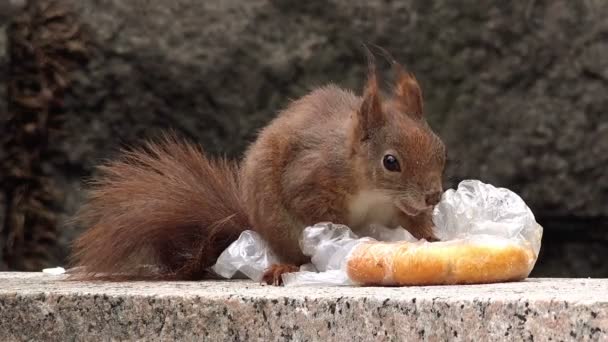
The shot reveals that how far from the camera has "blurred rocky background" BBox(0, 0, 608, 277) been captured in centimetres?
291

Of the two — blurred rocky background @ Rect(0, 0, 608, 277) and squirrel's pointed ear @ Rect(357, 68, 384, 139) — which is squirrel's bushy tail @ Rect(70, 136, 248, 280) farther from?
blurred rocky background @ Rect(0, 0, 608, 277)

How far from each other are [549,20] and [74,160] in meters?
1.23

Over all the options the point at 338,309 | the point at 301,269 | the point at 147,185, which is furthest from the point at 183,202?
the point at 338,309

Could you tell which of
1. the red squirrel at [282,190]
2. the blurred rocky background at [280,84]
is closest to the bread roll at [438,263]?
the red squirrel at [282,190]

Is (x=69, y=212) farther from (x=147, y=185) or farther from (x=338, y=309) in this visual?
(x=338, y=309)

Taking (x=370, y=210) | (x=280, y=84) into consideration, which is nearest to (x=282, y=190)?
(x=370, y=210)

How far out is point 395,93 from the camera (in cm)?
209

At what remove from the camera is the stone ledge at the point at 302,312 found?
4.68 ft

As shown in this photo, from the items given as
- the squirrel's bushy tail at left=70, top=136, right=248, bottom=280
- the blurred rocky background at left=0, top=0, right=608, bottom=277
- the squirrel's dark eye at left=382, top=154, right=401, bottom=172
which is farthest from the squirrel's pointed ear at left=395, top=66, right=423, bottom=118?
the blurred rocky background at left=0, top=0, right=608, bottom=277

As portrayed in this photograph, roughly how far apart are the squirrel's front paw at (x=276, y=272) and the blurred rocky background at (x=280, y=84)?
38.8 inches

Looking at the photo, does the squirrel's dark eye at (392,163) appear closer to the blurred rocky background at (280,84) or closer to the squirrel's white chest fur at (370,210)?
the squirrel's white chest fur at (370,210)

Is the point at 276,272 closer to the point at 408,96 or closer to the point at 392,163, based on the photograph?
the point at 392,163

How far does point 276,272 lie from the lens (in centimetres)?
196

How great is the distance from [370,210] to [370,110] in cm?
17
